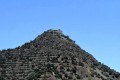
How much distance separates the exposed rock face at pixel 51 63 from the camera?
10919 cm

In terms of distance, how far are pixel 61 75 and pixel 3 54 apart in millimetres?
18603

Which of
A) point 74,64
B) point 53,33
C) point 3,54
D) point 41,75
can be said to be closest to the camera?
point 41,75

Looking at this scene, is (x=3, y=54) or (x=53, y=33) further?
(x=53, y=33)

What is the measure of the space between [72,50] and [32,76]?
1855 centimetres

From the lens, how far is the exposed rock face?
109188mm

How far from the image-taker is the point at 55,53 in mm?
117625

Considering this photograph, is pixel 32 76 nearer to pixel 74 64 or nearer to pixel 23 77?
pixel 23 77

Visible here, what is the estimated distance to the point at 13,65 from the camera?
115 m

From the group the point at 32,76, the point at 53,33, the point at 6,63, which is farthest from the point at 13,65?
the point at 53,33

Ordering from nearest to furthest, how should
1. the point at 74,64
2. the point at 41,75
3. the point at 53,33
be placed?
the point at 41,75
the point at 74,64
the point at 53,33

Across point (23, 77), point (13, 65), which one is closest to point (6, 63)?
point (13, 65)

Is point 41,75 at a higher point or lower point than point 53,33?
lower

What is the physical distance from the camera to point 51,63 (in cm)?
11319

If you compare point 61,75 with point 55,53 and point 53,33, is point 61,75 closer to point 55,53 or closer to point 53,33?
point 55,53
